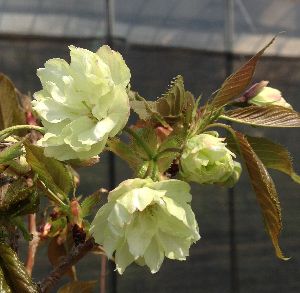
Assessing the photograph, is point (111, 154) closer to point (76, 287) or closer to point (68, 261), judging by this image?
point (76, 287)

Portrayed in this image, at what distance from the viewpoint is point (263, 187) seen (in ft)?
1.50

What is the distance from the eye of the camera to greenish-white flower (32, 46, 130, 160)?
42cm

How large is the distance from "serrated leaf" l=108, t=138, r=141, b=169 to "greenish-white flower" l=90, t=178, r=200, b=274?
0.10ft

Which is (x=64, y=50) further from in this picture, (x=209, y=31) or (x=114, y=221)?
(x=114, y=221)

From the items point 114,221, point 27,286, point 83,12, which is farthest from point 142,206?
point 83,12

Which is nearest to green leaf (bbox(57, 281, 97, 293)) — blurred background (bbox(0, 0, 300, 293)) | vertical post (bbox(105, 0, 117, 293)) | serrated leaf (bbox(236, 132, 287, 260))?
serrated leaf (bbox(236, 132, 287, 260))

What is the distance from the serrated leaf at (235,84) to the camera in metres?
0.48

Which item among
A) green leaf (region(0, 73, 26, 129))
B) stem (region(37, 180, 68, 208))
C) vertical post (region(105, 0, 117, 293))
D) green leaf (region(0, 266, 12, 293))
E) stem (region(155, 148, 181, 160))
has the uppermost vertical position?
vertical post (region(105, 0, 117, 293))

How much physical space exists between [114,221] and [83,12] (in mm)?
2866

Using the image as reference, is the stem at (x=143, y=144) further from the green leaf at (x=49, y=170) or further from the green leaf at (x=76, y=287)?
the green leaf at (x=76, y=287)

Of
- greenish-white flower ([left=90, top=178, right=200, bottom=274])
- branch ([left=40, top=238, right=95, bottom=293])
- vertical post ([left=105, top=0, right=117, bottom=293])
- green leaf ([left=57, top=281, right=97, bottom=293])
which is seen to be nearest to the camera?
greenish-white flower ([left=90, top=178, right=200, bottom=274])

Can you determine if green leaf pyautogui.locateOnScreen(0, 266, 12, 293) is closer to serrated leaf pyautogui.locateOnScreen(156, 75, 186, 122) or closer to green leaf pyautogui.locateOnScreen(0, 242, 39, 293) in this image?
green leaf pyautogui.locateOnScreen(0, 242, 39, 293)

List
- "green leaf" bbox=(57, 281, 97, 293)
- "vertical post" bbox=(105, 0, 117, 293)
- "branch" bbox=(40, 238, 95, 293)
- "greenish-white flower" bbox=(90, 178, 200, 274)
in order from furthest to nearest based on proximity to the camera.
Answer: "vertical post" bbox=(105, 0, 117, 293), "green leaf" bbox=(57, 281, 97, 293), "branch" bbox=(40, 238, 95, 293), "greenish-white flower" bbox=(90, 178, 200, 274)

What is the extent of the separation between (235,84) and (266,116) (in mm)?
29
